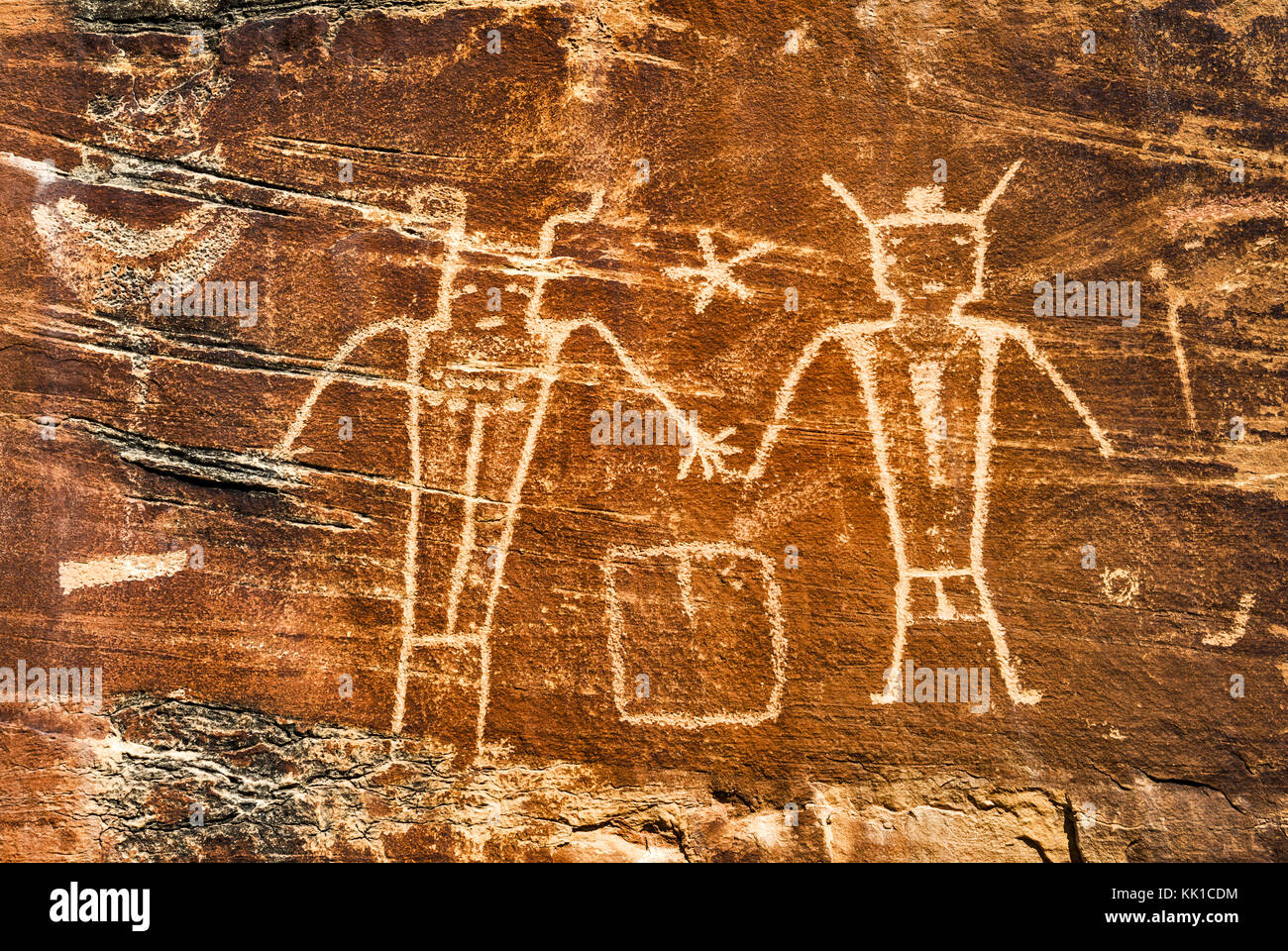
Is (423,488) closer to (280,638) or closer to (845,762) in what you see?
(280,638)

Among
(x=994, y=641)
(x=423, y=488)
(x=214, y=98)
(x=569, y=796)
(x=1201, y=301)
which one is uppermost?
(x=214, y=98)

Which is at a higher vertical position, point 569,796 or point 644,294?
point 644,294

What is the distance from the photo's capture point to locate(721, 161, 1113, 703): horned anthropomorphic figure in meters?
3.48

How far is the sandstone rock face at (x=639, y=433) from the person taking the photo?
11.4 feet

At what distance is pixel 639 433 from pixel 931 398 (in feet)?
3.44

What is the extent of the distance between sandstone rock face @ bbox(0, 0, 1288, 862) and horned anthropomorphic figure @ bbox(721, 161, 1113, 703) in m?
0.01

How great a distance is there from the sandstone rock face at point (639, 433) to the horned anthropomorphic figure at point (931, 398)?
0.05ft

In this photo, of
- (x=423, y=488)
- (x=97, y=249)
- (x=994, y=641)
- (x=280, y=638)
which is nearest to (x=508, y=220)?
(x=423, y=488)

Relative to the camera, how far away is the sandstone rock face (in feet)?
11.4

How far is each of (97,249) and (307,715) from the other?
1.84m

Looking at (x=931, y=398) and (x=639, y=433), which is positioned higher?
(x=931, y=398)

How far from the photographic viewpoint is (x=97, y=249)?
11.6 feet

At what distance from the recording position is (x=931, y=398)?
349 centimetres

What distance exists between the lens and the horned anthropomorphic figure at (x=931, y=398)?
3.48 meters
